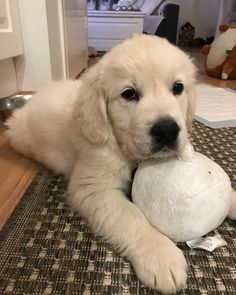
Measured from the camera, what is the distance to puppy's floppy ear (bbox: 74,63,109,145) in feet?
4.04

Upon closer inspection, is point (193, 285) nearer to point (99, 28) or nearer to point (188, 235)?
point (188, 235)

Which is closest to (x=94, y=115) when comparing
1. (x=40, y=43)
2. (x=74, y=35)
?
(x=40, y=43)

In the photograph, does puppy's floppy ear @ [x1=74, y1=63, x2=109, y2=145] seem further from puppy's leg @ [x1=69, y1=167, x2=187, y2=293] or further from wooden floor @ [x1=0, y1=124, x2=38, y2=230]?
wooden floor @ [x1=0, y1=124, x2=38, y2=230]

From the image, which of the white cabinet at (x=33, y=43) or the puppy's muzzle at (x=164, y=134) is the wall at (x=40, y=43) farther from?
the puppy's muzzle at (x=164, y=134)

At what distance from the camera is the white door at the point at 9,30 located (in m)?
2.40

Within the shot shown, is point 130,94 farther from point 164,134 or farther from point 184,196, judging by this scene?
point 184,196

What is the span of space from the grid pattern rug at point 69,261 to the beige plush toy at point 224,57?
3325mm

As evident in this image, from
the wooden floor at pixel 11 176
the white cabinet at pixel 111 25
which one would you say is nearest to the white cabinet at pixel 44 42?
the wooden floor at pixel 11 176

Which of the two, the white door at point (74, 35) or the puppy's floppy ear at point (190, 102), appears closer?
the puppy's floppy ear at point (190, 102)

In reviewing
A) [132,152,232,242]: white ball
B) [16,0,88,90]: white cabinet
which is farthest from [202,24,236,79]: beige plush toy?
[132,152,232,242]: white ball

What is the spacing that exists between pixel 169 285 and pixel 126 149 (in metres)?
0.50

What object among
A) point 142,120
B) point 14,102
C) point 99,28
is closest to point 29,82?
point 14,102

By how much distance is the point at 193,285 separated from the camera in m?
0.97

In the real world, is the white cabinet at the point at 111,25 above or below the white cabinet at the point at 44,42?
below
